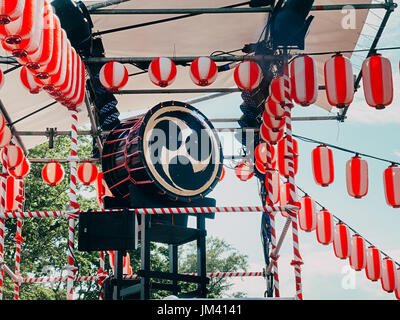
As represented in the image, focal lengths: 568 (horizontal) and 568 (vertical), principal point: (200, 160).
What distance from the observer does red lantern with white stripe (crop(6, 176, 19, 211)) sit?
10.3 metres

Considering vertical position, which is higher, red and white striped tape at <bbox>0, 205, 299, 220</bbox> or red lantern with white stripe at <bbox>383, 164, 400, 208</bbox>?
red lantern with white stripe at <bbox>383, 164, 400, 208</bbox>

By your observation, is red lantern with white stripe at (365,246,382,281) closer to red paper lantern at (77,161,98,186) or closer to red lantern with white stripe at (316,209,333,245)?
red lantern with white stripe at (316,209,333,245)

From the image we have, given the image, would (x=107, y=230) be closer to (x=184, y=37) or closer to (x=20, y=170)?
(x=184, y=37)

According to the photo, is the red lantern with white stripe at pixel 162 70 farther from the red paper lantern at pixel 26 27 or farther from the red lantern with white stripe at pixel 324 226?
the red lantern with white stripe at pixel 324 226

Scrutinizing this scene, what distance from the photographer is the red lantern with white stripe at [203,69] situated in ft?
26.9

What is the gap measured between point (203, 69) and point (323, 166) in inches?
120

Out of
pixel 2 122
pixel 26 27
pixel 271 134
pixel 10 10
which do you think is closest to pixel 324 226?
pixel 271 134

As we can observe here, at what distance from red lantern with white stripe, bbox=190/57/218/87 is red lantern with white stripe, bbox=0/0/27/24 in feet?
12.5

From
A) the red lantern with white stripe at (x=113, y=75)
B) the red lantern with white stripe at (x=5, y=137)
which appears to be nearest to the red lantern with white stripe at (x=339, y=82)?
the red lantern with white stripe at (x=113, y=75)

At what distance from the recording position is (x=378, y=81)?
7695 mm

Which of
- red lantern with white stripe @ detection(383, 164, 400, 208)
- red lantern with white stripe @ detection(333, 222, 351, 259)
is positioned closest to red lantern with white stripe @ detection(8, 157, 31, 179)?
red lantern with white stripe @ detection(333, 222, 351, 259)

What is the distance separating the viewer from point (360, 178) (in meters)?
9.89

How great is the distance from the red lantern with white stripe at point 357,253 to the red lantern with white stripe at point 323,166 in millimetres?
2762
